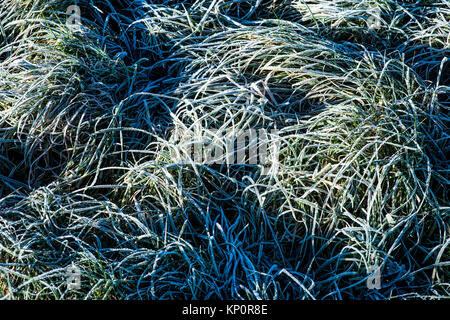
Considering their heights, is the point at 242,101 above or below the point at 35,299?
above

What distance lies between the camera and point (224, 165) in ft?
8.70

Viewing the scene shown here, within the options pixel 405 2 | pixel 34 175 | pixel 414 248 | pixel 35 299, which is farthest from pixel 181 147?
pixel 405 2

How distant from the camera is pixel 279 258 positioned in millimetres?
2500

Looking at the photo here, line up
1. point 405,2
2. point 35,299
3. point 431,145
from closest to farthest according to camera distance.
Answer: point 35,299 < point 431,145 < point 405,2

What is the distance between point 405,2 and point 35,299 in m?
2.51

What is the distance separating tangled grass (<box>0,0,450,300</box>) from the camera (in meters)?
2.40

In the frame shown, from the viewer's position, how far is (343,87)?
2.86m

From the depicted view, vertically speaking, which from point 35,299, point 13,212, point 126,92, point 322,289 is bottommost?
point 322,289

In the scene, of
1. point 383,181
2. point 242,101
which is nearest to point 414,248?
point 383,181

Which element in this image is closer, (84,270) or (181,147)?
(84,270)

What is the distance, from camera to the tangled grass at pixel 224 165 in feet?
7.86

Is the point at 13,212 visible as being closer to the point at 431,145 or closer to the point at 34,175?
the point at 34,175

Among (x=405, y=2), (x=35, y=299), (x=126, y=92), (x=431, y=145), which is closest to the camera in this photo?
(x=35, y=299)

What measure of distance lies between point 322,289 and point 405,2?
5.81 ft
